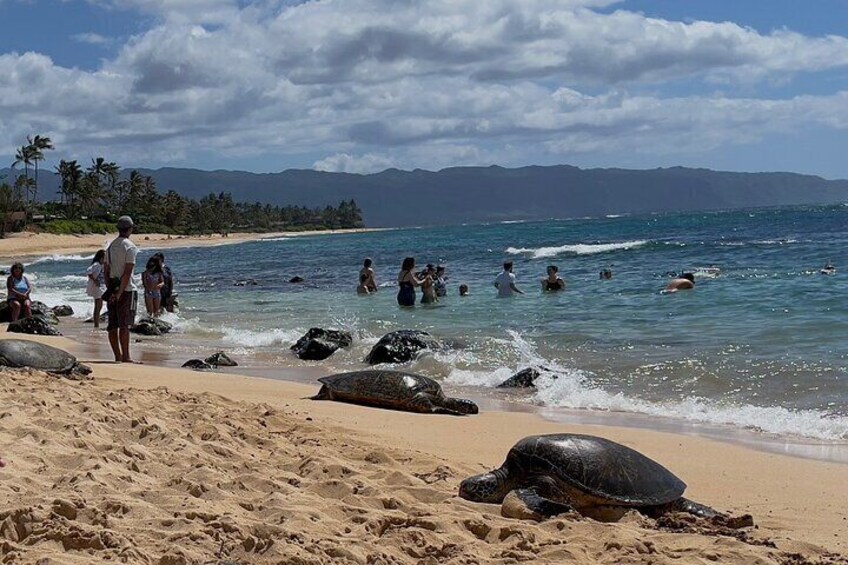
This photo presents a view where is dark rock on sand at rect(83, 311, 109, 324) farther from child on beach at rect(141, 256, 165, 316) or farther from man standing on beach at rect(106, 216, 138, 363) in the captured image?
man standing on beach at rect(106, 216, 138, 363)

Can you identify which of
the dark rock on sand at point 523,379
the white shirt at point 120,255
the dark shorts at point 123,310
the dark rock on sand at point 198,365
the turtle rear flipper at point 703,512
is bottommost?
the dark rock on sand at point 198,365

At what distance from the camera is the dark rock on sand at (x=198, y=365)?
1171 centimetres

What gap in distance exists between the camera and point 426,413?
28.6ft

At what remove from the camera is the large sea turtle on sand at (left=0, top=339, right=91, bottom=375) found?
977 cm

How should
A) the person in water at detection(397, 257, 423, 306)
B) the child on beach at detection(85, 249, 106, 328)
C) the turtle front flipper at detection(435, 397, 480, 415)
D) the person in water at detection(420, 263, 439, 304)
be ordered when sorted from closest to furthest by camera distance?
the turtle front flipper at detection(435, 397, 480, 415), the child on beach at detection(85, 249, 106, 328), the person in water at detection(397, 257, 423, 306), the person in water at detection(420, 263, 439, 304)

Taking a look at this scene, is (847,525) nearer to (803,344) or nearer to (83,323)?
(803,344)

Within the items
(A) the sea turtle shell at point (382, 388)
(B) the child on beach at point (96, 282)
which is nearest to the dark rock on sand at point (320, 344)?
(A) the sea turtle shell at point (382, 388)

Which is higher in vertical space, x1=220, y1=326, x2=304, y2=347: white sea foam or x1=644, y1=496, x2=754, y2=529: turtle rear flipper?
x1=644, y1=496, x2=754, y2=529: turtle rear flipper

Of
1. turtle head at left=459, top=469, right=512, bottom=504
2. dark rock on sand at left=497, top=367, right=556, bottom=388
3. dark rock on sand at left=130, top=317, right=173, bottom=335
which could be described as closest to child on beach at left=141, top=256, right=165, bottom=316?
dark rock on sand at left=130, top=317, right=173, bottom=335

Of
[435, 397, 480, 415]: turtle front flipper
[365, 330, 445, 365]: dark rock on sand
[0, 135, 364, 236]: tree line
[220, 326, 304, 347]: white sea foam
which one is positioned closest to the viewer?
[435, 397, 480, 415]: turtle front flipper

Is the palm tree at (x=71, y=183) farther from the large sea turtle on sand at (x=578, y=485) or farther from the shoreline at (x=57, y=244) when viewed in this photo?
the large sea turtle on sand at (x=578, y=485)

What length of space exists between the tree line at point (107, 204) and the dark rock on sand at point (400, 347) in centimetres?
7328

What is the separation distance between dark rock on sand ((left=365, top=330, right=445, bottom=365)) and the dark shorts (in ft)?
10.4

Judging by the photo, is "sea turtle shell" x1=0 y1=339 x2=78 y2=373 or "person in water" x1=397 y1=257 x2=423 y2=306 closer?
"sea turtle shell" x1=0 y1=339 x2=78 y2=373
